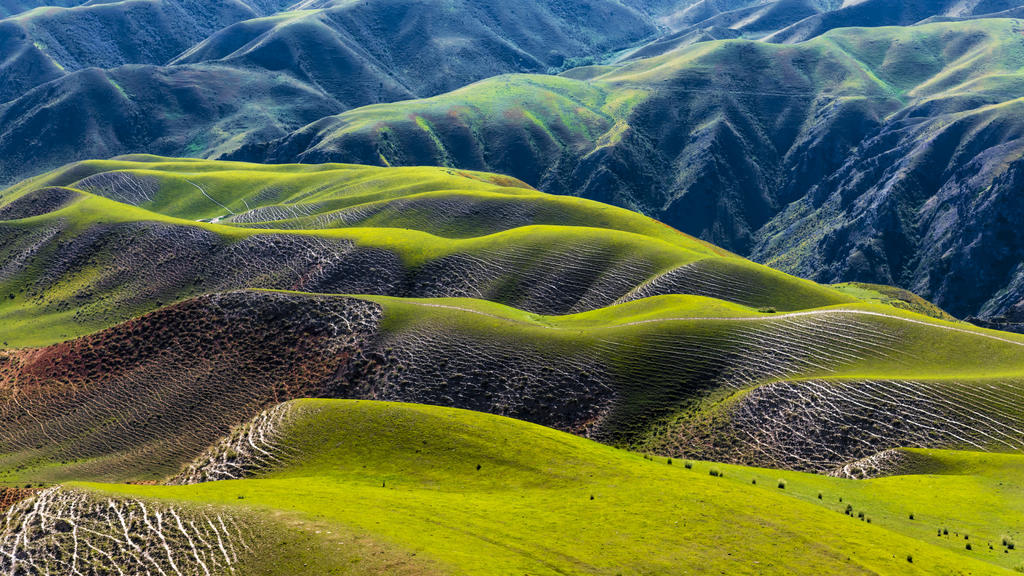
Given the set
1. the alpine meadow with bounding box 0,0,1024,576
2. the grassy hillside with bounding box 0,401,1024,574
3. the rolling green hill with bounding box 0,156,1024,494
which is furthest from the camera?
the rolling green hill with bounding box 0,156,1024,494

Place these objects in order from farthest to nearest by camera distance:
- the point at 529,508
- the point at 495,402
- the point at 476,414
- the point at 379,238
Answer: the point at 379,238 < the point at 495,402 < the point at 476,414 < the point at 529,508

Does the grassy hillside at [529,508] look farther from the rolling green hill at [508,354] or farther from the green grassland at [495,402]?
the rolling green hill at [508,354]

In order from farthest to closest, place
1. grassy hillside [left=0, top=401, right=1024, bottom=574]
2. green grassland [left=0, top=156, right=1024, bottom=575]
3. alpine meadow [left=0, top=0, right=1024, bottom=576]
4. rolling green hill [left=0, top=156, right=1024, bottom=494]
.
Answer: rolling green hill [left=0, top=156, right=1024, bottom=494] < green grassland [left=0, top=156, right=1024, bottom=575] < alpine meadow [left=0, top=0, right=1024, bottom=576] < grassy hillside [left=0, top=401, right=1024, bottom=574]

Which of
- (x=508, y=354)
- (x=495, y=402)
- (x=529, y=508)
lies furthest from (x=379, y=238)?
(x=529, y=508)

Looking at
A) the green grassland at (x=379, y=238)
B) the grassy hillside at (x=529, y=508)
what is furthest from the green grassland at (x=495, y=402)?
the green grassland at (x=379, y=238)

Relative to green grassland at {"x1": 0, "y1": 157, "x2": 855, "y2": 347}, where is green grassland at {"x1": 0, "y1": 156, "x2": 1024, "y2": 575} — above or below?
above

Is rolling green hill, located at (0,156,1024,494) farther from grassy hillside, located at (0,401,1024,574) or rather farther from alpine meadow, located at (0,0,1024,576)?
grassy hillside, located at (0,401,1024,574)

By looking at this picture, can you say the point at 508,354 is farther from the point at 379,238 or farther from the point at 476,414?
the point at 379,238

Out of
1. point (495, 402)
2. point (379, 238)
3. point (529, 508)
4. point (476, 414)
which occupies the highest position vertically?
point (529, 508)

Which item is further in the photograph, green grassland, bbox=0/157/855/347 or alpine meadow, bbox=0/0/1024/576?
green grassland, bbox=0/157/855/347

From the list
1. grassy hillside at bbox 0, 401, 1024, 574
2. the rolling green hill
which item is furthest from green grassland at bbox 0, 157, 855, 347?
grassy hillside at bbox 0, 401, 1024, 574
